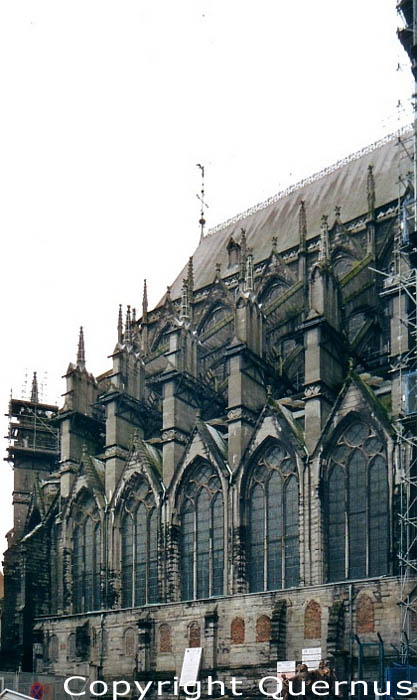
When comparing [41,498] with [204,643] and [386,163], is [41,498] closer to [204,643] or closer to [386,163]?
[204,643]

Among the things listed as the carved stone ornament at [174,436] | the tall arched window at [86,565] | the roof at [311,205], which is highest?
the roof at [311,205]

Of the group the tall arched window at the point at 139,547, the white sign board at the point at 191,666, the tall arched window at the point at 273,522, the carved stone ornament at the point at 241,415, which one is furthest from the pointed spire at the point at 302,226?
the white sign board at the point at 191,666

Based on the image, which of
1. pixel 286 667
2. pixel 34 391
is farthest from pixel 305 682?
pixel 34 391

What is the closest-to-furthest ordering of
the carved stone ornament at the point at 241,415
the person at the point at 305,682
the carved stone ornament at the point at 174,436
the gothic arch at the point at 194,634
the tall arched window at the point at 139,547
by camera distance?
the person at the point at 305,682, the gothic arch at the point at 194,634, the carved stone ornament at the point at 241,415, the tall arched window at the point at 139,547, the carved stone ornament at the point at 174,436

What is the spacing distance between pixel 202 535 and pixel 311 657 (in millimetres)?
7702

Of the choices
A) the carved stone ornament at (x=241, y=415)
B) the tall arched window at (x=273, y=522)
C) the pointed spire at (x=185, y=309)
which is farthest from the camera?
the pointed spire at (x=185, y=309)

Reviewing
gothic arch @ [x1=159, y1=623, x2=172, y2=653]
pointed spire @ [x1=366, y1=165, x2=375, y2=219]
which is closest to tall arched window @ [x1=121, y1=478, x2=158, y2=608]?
gothic arch @ [x1=159, y1=623, x2=172, y2=653]

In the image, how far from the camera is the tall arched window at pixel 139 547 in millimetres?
42719

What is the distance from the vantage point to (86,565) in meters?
45.5

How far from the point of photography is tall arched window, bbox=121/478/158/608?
140 ft

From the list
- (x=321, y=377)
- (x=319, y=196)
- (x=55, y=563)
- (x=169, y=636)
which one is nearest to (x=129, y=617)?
(x=169, y=636)

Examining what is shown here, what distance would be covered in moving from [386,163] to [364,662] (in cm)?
2574

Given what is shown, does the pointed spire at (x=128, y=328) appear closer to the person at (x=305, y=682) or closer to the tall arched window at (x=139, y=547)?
the tall arched window at (x=139, y=547)

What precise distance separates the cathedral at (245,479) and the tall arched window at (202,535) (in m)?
0.08
